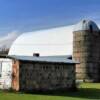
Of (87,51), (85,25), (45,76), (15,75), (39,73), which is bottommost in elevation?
(45,76)

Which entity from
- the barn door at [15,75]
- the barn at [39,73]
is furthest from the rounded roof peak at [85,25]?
the barn door at [15,75]

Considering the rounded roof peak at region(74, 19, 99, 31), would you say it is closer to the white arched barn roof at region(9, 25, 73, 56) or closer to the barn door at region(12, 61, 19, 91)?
the white arched barn roof at region(9, 25, 73, 56)

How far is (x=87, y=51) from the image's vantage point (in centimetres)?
4881

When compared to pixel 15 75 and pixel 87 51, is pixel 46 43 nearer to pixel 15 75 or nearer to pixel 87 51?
pixel 87 51

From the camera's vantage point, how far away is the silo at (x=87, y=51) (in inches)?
1909

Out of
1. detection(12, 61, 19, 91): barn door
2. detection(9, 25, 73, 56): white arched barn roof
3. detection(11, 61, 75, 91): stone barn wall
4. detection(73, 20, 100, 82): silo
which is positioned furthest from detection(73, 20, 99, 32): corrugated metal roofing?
detection(12, 61, 19, 91): barn door

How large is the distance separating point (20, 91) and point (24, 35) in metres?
43.8

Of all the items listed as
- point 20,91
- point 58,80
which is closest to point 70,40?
point 58,80

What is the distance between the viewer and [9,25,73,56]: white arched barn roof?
182 feet

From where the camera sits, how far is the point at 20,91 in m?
25.8

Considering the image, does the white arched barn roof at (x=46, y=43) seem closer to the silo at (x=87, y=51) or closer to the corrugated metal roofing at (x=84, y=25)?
the silo at (x=87, y=51)

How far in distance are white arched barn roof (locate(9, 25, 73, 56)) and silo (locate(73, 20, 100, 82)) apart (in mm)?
3420

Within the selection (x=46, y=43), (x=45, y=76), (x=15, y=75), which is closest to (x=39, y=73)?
(x=45, y=76)

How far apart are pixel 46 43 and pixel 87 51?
12.5 meters
